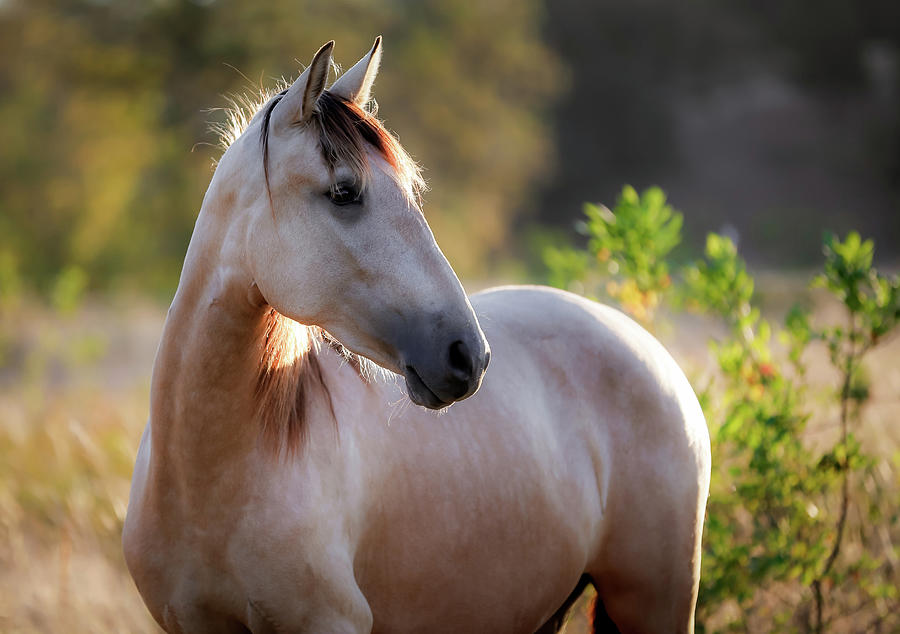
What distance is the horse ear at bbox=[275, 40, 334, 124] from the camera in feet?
5.07

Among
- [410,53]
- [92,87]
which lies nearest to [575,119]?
[410,53]

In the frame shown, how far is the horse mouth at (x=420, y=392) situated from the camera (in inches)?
61.2

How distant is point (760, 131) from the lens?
3088 centimetres

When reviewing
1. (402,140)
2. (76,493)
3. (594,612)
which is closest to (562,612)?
(594,612)

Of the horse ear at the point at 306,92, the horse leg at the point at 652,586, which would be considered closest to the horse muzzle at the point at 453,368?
the horse ear at the point at 306,92

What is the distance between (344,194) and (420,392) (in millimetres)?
421

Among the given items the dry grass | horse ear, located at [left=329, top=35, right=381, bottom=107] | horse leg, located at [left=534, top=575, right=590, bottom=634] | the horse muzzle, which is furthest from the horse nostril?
the dry grass

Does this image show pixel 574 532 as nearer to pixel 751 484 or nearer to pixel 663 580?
pixel 663 580

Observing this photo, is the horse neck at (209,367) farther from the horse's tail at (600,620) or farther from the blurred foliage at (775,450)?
the blurred foliage at (775,450)

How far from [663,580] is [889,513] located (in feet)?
5.50

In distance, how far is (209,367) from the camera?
1.72 m

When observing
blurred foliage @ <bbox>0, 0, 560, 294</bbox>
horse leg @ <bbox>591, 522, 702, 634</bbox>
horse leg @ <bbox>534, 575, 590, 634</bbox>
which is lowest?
horse leg @ <bbox>534, 575, 590, 634</bbox>

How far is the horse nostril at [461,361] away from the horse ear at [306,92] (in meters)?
0.56

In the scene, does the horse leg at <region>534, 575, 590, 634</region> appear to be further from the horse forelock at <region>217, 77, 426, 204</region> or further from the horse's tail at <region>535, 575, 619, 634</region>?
the horse forelock at <region>217, 77, 426, 204</region>
